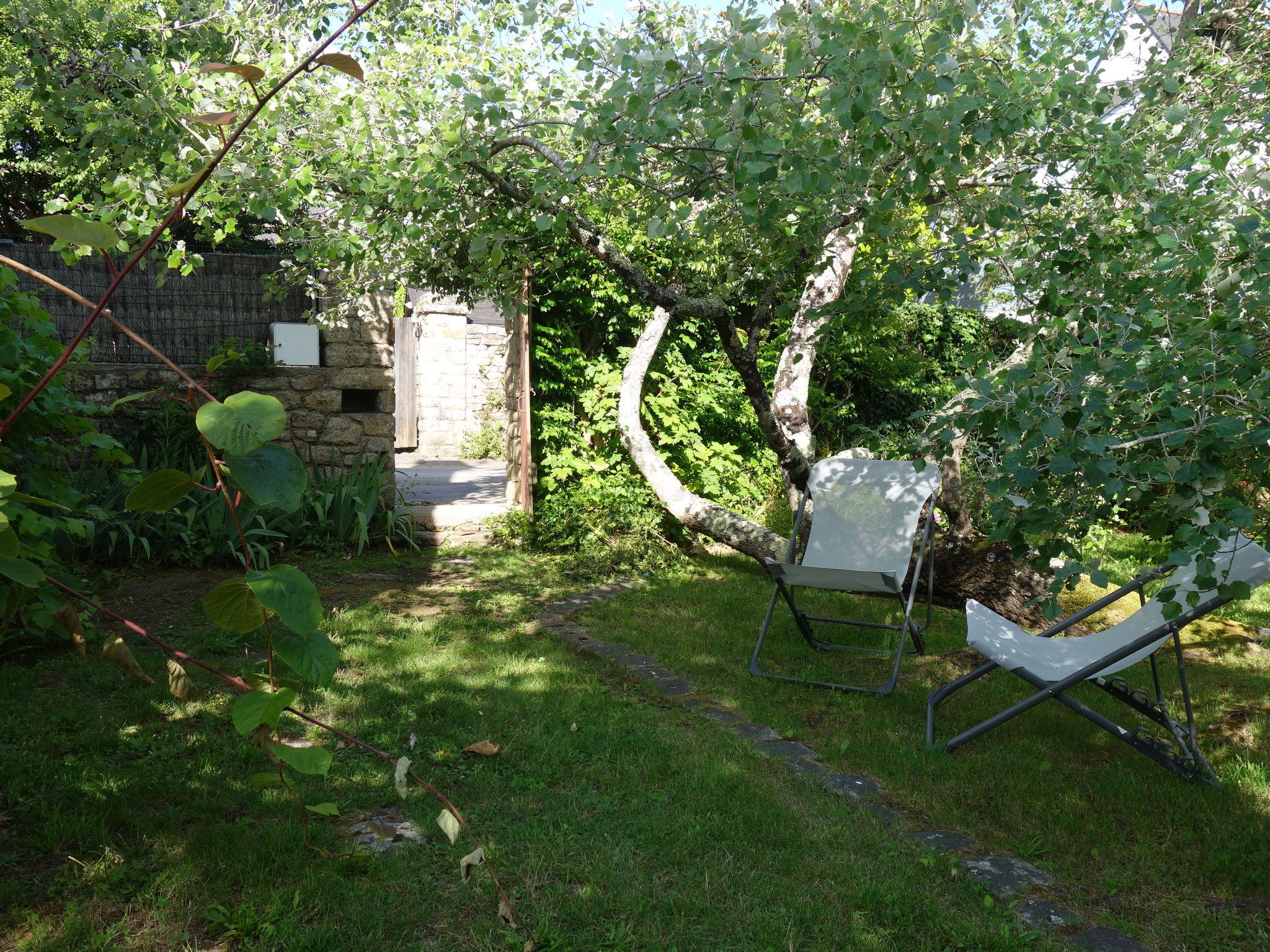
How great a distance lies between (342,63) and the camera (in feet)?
3.55

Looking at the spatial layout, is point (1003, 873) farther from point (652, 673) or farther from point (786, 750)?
point (652, 673)

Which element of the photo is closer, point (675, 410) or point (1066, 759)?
point (1066, 759)

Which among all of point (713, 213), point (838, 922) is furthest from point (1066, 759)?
point (713, 213)

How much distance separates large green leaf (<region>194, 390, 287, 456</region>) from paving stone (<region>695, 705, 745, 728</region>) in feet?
8.97

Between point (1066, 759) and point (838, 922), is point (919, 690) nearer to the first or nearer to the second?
point (1066, 759)

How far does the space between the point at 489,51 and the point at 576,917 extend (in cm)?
634

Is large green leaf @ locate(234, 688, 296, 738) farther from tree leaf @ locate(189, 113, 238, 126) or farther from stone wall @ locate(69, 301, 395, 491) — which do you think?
stone wall @ locate(69, 301, 395, 491)

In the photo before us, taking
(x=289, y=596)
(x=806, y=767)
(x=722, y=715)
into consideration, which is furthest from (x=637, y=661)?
(x=289, y=596)

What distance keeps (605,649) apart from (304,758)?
10.3ft

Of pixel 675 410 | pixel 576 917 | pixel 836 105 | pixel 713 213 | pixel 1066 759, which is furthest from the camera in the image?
pixel 675 410

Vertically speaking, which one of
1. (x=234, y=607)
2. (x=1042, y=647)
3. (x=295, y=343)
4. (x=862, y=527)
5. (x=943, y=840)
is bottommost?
(x=943, y=840)

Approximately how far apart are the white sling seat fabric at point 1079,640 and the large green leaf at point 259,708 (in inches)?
102

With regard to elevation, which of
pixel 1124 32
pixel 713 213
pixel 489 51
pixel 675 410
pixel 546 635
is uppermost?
pixel 489 51

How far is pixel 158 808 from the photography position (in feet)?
8.47
